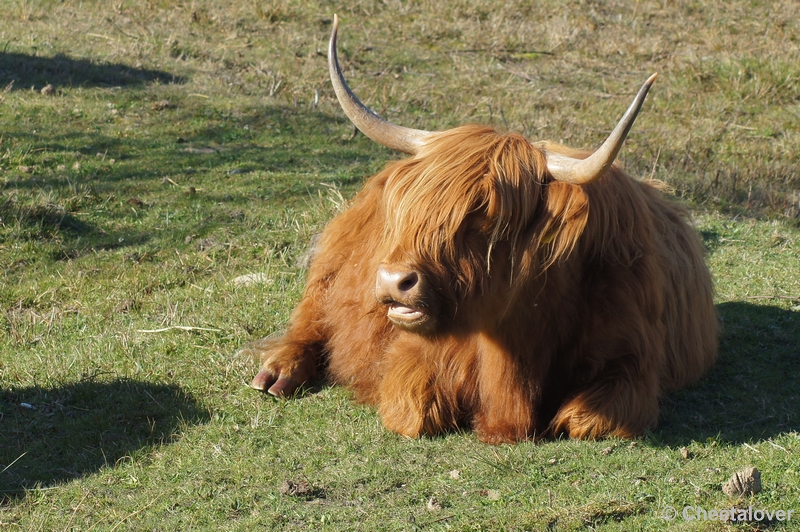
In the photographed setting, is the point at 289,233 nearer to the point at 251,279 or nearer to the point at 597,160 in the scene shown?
the point at 251,279

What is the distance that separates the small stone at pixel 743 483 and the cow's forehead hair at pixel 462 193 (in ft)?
3.90

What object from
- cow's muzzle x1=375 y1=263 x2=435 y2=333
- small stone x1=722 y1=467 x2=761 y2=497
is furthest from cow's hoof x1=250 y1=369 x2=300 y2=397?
small stone x1=722 y1=467 x2=761 y2=497

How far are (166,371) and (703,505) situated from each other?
2797 mm

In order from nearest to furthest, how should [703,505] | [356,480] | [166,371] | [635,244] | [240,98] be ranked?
[703,505] → [356,480] → [635,244] → [166,371] → [240,98]

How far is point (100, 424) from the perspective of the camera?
415 centimetres

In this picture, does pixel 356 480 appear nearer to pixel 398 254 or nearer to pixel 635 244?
pixel 398 254

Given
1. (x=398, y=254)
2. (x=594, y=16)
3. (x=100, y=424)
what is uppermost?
(x=594, y=16)

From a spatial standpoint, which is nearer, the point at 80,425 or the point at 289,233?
the point at 80,425

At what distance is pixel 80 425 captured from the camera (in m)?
A: 4.15

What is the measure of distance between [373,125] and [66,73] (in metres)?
6.68

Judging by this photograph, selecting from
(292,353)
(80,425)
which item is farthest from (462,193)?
(80,425)

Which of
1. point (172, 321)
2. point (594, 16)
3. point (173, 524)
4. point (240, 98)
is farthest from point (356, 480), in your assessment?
point (594, 16)

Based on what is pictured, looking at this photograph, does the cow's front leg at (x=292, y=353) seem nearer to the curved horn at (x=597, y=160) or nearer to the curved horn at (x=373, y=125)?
the curved horn at (x=373, y=125)

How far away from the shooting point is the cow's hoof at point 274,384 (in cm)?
439
